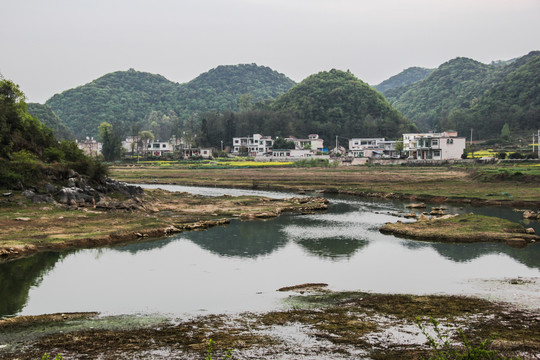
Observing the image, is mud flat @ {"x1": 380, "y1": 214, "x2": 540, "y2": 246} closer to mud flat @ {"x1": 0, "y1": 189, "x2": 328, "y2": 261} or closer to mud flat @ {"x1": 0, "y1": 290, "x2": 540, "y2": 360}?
mud flat @ {"x1": 0, "y1": 189, "x2": 328, "y2": 261}

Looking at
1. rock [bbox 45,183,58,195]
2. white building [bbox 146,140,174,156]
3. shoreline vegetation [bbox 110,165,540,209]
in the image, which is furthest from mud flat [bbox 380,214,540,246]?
white building [bbox 146,140,174,156]

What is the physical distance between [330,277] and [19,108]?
128 feet

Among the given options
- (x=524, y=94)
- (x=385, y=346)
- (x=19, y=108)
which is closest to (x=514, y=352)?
(x=385, y=346)

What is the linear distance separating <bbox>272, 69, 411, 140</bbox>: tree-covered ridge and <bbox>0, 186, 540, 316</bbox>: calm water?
118 metres

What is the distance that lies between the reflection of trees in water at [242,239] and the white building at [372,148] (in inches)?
3300

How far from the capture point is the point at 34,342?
1459 centimetres

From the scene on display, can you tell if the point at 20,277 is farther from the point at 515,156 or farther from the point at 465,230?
the point at 515,156

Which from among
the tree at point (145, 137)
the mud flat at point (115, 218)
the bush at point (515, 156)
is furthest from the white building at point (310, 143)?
the mud flat at point (115, 218)

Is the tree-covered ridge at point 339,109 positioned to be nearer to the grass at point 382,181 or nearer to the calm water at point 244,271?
the grass at point 382,181

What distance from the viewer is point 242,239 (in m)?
32.2

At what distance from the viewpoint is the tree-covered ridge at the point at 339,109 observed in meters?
150

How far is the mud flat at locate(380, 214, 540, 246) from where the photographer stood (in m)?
30.2

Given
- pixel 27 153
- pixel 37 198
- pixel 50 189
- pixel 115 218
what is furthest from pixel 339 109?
pixel 37 198

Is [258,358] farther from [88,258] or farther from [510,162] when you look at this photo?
[510,162]
